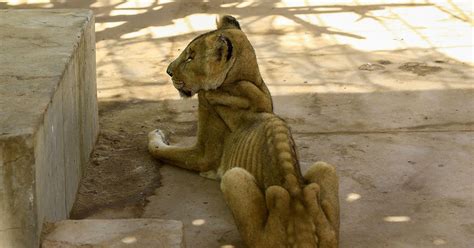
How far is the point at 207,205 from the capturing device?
578 cm

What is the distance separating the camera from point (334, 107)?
7.33m

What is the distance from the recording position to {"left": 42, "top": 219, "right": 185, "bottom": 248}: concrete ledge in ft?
15.0

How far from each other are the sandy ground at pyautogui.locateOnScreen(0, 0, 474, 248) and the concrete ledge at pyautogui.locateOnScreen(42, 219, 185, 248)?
1.88 ft

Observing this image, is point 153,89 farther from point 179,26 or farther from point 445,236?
→ point 445,236

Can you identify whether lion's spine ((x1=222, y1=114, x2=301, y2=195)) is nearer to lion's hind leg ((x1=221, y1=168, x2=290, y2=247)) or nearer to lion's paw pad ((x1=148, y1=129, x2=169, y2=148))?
lion's hind leg ((x1=221, y1=168, x2=290, y2=247))

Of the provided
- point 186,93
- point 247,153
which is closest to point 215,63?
point 186,93

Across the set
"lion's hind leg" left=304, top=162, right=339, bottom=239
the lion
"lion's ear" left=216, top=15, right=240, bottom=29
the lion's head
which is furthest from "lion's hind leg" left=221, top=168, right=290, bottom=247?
"lion's ear" left=216, top=15, right=240, bottom=29

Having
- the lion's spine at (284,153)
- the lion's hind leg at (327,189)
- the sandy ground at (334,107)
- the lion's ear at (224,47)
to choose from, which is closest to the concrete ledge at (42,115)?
the sandy ground at (334,107)

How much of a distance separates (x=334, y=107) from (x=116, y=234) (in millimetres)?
2998

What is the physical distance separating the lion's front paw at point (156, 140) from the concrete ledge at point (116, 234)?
5.37 ft

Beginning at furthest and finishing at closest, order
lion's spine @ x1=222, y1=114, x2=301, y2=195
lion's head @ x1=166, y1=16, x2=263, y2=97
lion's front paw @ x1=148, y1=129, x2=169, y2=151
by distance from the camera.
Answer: lion's front paw @ x1=148, y1=129, x2=169, y2=151, lion's head @ x1=166, y1=16, x2=263, y2=97, lion's spine @ x1=222, y1=114, x2=301, y2=195

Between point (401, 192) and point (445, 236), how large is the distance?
24.3 inches

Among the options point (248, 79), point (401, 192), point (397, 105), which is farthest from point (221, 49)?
point (397, 105)

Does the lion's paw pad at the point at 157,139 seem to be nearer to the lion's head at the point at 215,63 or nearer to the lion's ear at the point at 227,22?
the lion's head at the point at 215,63
